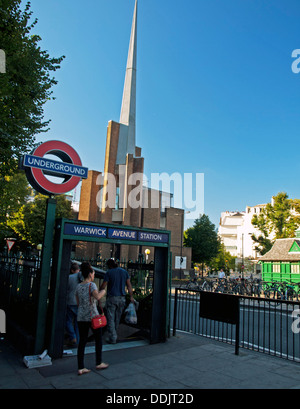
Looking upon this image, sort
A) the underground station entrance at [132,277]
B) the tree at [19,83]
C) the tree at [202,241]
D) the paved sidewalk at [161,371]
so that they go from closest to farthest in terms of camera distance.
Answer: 1. the paved sidewalk at [161,371]
2. the underground station entrance at [132,277]
3. the tree at [19,83]
4. the tree at [202,241]

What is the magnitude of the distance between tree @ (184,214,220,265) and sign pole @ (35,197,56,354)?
45.1 m

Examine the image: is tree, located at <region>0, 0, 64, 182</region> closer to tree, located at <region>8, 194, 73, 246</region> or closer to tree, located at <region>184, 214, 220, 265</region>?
tree, located at <region>8, 194, 73, 246</region>

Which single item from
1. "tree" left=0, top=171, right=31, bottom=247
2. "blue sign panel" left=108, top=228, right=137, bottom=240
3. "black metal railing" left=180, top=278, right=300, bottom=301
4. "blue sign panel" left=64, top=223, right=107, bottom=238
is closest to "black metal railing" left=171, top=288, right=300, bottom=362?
"blue sign panel" left=108, top=228, right=137, bottom=240

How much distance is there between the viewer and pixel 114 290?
21.2ft

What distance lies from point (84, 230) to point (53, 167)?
1482 millimetres

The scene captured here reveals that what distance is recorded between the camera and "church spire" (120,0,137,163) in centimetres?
4047

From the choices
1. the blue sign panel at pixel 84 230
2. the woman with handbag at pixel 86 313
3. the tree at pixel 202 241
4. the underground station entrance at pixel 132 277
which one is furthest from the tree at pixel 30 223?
→ the woman with handbag at pixel 86 313

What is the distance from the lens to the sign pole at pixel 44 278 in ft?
17.9

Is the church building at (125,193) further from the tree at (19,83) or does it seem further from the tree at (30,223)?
the tree at (19,83)

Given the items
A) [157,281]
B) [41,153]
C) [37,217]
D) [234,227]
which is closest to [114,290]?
[157,281]

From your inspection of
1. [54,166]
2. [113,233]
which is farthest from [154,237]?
[54,166]

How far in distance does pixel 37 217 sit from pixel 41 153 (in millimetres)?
31780

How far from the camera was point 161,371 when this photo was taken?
16.5ft
